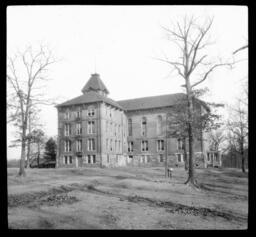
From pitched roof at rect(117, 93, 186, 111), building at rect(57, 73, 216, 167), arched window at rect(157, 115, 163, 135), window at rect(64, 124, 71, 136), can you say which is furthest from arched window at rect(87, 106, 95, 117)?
arched window at rect(157, 115, 163, 135)

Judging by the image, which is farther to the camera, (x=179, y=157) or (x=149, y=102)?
(x=149, y=102)

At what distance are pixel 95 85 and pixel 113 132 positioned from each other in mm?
11447

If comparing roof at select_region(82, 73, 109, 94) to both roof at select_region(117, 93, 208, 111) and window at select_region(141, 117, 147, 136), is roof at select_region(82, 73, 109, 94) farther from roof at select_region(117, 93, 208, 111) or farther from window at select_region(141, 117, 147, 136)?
window at select_region(141, 117, 147, 136)

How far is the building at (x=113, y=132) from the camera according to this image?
153ft

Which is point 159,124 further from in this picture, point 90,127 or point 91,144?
point 91,144

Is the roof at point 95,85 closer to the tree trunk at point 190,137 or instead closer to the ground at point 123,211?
the tree trunk at point 190,137

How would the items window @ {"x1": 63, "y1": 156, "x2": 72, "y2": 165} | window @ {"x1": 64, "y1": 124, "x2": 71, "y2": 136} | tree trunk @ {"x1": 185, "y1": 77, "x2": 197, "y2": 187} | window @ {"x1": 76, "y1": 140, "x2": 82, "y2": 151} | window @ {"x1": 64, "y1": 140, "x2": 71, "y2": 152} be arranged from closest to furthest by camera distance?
tree trunk @ {"x1": 185, "y1": 77, "x2": 197, "y2": 187} < window @ {"x1": 76, "y1": 140, "x2": 82, "y2": 151} < window @ {"x1": 63, "y1": 156, "x2": 72, "y2": 165} < window @ {"x1": 64, "y1": 140, "x2": 71, "y2": 152} < window @ {"x1": 64, "y1": 124, "x2": 71, "y2": 136}

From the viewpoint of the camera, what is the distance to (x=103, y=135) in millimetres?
46781

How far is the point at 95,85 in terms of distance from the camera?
182 feet

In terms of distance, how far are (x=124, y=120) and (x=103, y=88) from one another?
8.38m

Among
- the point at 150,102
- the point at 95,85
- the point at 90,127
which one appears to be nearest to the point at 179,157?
the point at 150,102

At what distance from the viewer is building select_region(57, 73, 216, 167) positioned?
153 ft

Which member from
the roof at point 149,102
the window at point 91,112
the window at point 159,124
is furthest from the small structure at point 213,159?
the window at point 91,112
